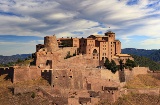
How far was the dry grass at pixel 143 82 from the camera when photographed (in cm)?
5351

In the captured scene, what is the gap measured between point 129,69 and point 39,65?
63.5 feet

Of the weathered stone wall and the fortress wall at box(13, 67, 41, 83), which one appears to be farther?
the weathered stone wall

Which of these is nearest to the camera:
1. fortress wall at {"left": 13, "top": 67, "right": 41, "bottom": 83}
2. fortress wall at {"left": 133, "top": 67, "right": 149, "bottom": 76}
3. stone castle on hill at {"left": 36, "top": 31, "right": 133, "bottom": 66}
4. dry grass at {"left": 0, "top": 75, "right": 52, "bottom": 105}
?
dry grass at {"left": 0, "top": 75, "right": 52, "bottom": 105}

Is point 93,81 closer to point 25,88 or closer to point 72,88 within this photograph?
point 72,88

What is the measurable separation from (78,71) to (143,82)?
17248 millimetres

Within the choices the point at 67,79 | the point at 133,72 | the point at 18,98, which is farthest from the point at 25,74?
the point at 133,72

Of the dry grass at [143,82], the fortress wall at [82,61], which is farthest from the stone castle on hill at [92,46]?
the dry grass at [143,82]

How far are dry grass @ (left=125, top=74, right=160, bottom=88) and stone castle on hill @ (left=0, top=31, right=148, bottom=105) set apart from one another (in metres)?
1.08

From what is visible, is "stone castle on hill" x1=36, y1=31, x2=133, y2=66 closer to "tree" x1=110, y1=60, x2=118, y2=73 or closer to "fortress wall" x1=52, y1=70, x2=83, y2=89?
"tree" x1=110, y1=60, x2=118, y2=73

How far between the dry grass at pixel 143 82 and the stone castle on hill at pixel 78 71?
3.53ft

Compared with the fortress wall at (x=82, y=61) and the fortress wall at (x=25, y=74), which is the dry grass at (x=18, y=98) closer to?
the fortress wall at (x=25, y=74)

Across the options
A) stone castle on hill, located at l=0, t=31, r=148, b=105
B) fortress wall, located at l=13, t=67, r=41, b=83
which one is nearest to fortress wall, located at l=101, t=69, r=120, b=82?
stone castle on hill, located at l=0, t=31, r=148, b=105

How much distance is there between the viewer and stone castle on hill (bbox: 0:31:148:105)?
40500mm

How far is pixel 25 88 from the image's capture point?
38094mm
